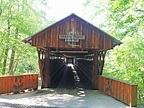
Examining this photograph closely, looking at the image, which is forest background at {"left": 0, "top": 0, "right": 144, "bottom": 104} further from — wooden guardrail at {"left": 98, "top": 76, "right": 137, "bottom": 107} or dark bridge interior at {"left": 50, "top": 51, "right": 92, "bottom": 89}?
wooden guardrail at {"left": 98, "top": 76, "right": 137, "bottom": 107}

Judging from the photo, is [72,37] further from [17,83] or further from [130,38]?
[130,38]

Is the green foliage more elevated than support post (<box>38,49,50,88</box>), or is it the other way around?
the green foliage

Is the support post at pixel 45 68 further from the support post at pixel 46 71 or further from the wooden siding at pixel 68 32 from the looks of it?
the wooden siding at pixel 68 32

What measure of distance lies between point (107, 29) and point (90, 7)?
143 inches

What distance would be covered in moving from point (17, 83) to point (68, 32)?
3.54 meters

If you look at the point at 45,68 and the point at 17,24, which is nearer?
the point at 45,68

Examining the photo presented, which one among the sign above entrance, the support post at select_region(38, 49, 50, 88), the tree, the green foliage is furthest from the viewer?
the green foliage

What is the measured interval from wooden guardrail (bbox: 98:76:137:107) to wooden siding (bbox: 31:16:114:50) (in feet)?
6.05

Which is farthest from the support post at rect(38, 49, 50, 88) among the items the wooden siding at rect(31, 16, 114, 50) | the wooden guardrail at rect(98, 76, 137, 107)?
the wooden guardrail at rect(98, 76, 137, 107)

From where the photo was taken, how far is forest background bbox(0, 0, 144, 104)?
1210cm

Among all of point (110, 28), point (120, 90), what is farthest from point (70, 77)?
point (120, 90)

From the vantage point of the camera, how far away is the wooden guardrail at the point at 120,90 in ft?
23.5

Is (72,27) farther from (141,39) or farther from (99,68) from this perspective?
(141,39)

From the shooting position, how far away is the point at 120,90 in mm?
8094
